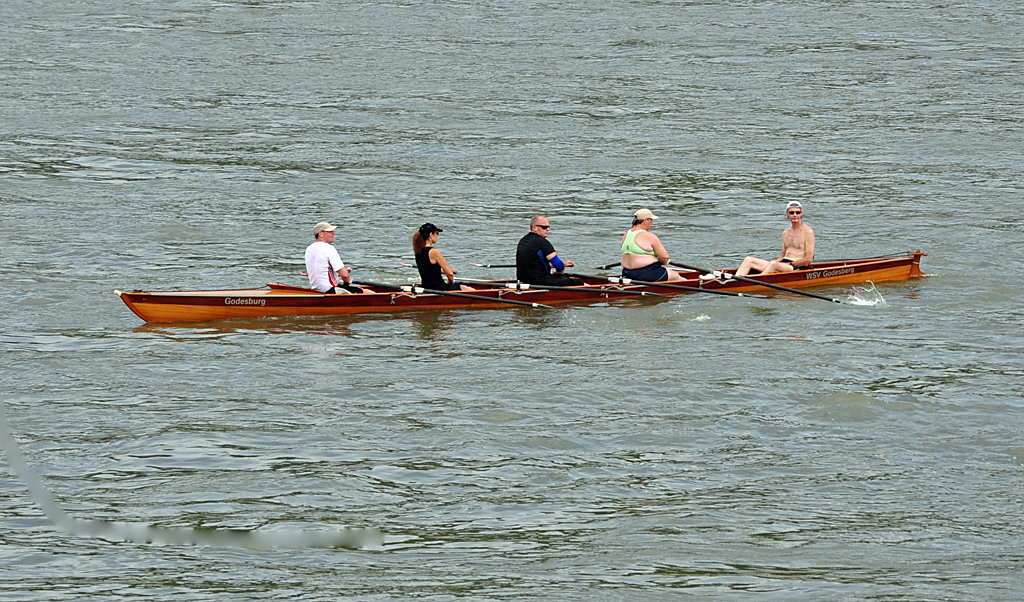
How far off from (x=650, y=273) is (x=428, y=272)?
3.31 meters

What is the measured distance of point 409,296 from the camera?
19.6 meters

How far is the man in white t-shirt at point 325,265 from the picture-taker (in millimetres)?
19031

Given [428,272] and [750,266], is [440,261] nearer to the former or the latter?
[428,272]

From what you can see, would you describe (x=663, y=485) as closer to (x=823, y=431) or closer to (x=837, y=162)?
(x=823, y=431)

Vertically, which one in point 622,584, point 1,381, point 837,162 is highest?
point 837,162

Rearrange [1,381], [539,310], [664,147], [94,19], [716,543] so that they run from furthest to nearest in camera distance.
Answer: [94,19], [664,147], [539,310], [1,381], [716,543]

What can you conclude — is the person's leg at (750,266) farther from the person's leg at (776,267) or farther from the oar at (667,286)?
the oar at (667,286)

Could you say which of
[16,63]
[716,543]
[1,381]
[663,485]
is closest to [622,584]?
[716,543]

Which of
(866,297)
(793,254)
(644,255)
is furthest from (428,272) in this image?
(866,297)

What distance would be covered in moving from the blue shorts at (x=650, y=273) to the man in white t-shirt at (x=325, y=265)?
156 inches

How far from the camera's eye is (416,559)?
11.2m

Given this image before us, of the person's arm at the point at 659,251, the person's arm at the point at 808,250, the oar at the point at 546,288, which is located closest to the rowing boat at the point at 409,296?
the oar at the point at 546,288

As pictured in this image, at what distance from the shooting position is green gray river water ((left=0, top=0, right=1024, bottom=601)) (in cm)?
1147

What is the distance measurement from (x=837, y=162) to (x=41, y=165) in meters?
17.5
